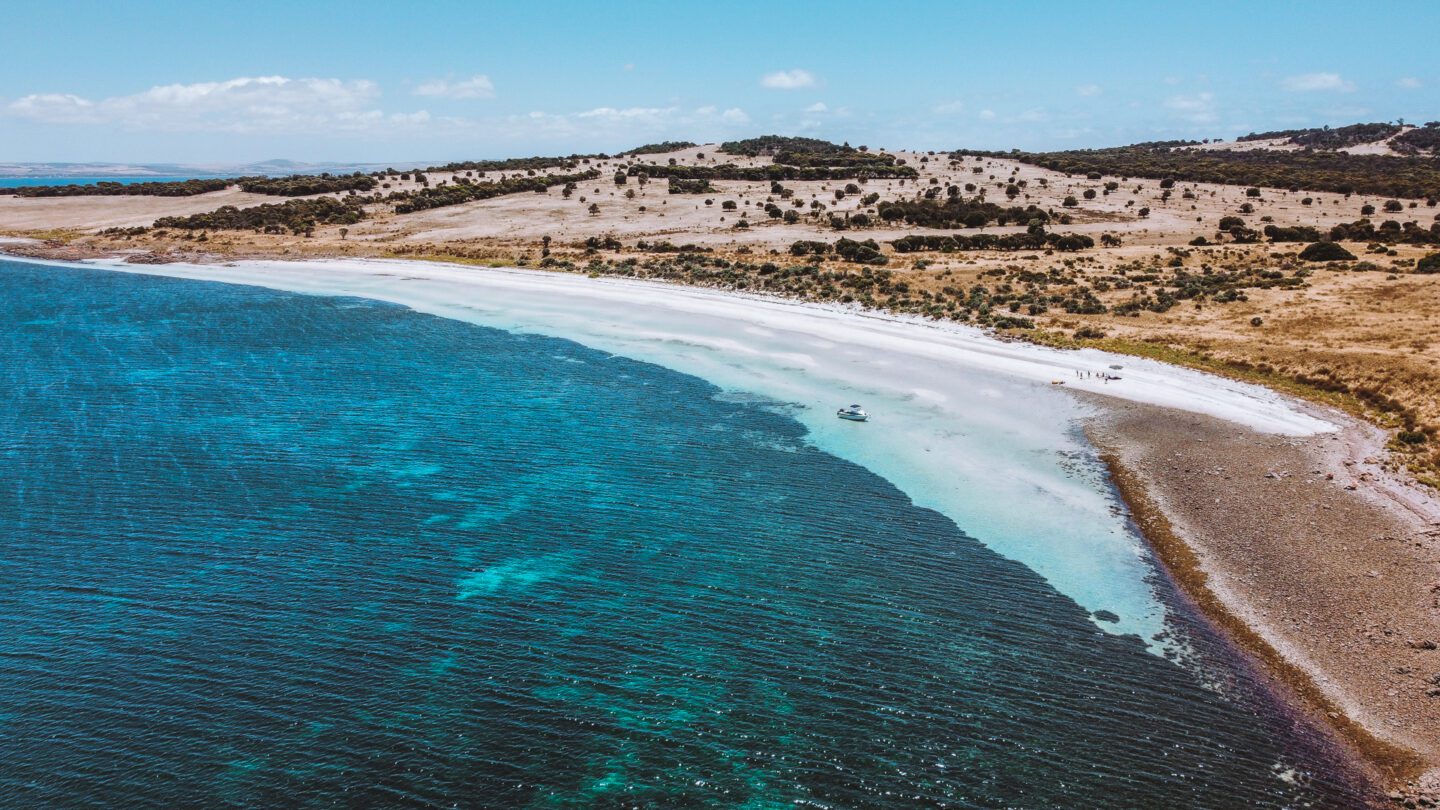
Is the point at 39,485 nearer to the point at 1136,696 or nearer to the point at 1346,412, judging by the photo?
the point at 1136,696

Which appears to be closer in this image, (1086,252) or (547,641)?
(547,641)

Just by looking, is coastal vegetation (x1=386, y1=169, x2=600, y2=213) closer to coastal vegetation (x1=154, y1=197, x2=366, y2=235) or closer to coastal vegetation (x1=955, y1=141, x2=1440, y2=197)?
coastal vegetation (x1=154, y1=197, x2=366, y2=235)

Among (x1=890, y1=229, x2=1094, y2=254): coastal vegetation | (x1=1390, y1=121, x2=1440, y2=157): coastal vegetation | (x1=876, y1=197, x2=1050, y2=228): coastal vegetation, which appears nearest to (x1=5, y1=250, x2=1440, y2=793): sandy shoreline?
(x1=890, y1=229, x2=1094, y2=254): coastal vegetation

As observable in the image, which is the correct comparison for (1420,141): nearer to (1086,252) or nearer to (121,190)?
(1086,252)

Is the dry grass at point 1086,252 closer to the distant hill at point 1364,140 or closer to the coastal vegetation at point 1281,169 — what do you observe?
the coastal vegetation at point 1281,169

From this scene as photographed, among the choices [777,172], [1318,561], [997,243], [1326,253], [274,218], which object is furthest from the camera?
[777,172]

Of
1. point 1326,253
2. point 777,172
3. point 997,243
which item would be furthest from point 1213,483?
point 777,172
